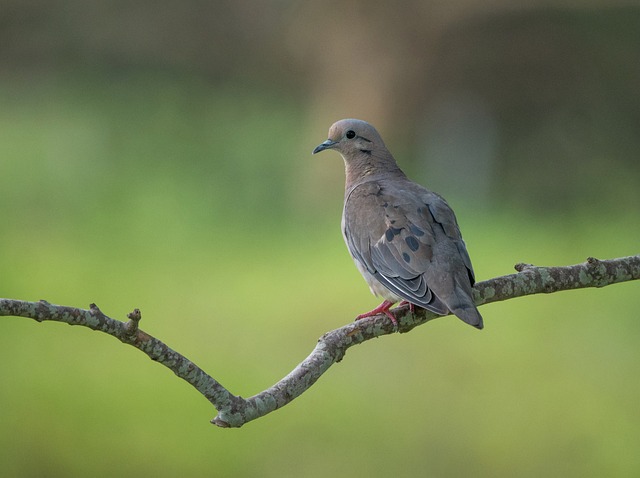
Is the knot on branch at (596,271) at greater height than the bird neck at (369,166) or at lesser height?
lesser


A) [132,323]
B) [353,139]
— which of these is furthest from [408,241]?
[132,323]

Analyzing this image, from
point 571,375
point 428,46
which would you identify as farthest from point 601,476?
point 428,46

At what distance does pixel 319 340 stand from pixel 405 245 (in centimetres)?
48

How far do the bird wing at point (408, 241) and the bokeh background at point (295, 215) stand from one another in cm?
195

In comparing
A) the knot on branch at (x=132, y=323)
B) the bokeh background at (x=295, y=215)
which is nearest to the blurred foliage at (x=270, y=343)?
the bokeh background at (x=295, y=215)

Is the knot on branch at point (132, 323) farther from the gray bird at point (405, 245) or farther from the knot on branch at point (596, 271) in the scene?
the knot on branch at point (596, 271)

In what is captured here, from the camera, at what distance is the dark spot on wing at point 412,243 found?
8.18ft

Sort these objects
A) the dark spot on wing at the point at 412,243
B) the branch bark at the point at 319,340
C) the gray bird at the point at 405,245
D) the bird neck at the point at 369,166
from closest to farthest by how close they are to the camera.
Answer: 1. the branch bark at the point at 319,340
2. the gray bird at the point at 405,245
3. the dark spot on wing at the point at 412,243
4. the bird neck at the point at 369,166

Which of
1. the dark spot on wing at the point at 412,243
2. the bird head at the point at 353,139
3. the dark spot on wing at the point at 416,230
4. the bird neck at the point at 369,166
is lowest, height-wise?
the dark spot on wing at the point at 412,243

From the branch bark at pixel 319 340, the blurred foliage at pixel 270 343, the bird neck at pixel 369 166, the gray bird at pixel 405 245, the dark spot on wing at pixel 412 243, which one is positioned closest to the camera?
the branch bark at pixel 319 340

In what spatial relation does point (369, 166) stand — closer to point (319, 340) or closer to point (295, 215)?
point (319, 340)

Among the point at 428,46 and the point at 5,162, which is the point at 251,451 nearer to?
the point at 428,46

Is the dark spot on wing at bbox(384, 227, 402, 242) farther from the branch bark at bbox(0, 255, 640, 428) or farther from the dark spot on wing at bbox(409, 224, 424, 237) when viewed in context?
the branch bark at bbox(0, 255, 640, 428)

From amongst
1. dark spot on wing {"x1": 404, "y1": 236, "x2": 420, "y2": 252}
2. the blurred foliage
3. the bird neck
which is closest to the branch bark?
dark spot on wing {"x1": 404, "y1": 236, "x2": 420, "y2": 252}
